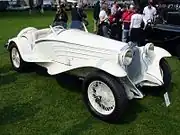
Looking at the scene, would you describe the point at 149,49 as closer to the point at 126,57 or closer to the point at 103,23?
the point at 126,57

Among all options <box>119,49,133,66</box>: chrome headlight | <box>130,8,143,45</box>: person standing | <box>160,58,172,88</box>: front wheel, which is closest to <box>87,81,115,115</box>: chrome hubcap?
<box>119,49,133,66</box>: chrome headlight

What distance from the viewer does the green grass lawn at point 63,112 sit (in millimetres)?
5359

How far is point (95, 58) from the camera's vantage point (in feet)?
20.9

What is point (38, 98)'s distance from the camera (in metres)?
6.70

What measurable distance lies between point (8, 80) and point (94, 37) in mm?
2309

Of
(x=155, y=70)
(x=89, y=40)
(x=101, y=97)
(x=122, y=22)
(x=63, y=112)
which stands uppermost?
(x=89, y=40)

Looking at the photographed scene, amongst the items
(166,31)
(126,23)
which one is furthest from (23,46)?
(126,23)

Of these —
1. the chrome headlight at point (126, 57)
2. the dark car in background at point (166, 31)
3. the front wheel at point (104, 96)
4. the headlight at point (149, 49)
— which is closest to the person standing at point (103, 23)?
the dark car in background at point (166, 31)

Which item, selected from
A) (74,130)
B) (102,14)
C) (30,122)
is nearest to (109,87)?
(74,130)

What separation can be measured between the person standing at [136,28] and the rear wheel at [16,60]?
14.8ft

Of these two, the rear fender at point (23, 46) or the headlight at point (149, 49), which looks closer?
the headlight at point (149, 49)

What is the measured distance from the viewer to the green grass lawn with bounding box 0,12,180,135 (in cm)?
536

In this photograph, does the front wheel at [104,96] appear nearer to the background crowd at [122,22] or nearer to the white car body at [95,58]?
the white car body at [95,58]

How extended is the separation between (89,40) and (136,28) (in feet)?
16.4
